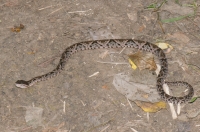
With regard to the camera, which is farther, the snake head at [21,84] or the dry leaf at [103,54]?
the dry leaf at [103,54]

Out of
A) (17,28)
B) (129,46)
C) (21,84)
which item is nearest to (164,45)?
(129,46)

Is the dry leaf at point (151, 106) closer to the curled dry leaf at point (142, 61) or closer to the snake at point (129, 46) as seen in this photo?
the snake at point (129, 46)

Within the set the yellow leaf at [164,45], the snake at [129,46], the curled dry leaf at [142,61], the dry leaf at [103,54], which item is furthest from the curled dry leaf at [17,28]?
the yellow leaf at [164,45]

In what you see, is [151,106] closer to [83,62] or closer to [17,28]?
[83,62]

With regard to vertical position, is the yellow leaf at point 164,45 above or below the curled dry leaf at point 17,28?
below

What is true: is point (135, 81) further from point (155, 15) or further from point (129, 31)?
point (155, 15)

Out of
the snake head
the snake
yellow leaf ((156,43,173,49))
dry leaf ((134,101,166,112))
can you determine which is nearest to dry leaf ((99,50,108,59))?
the snake
